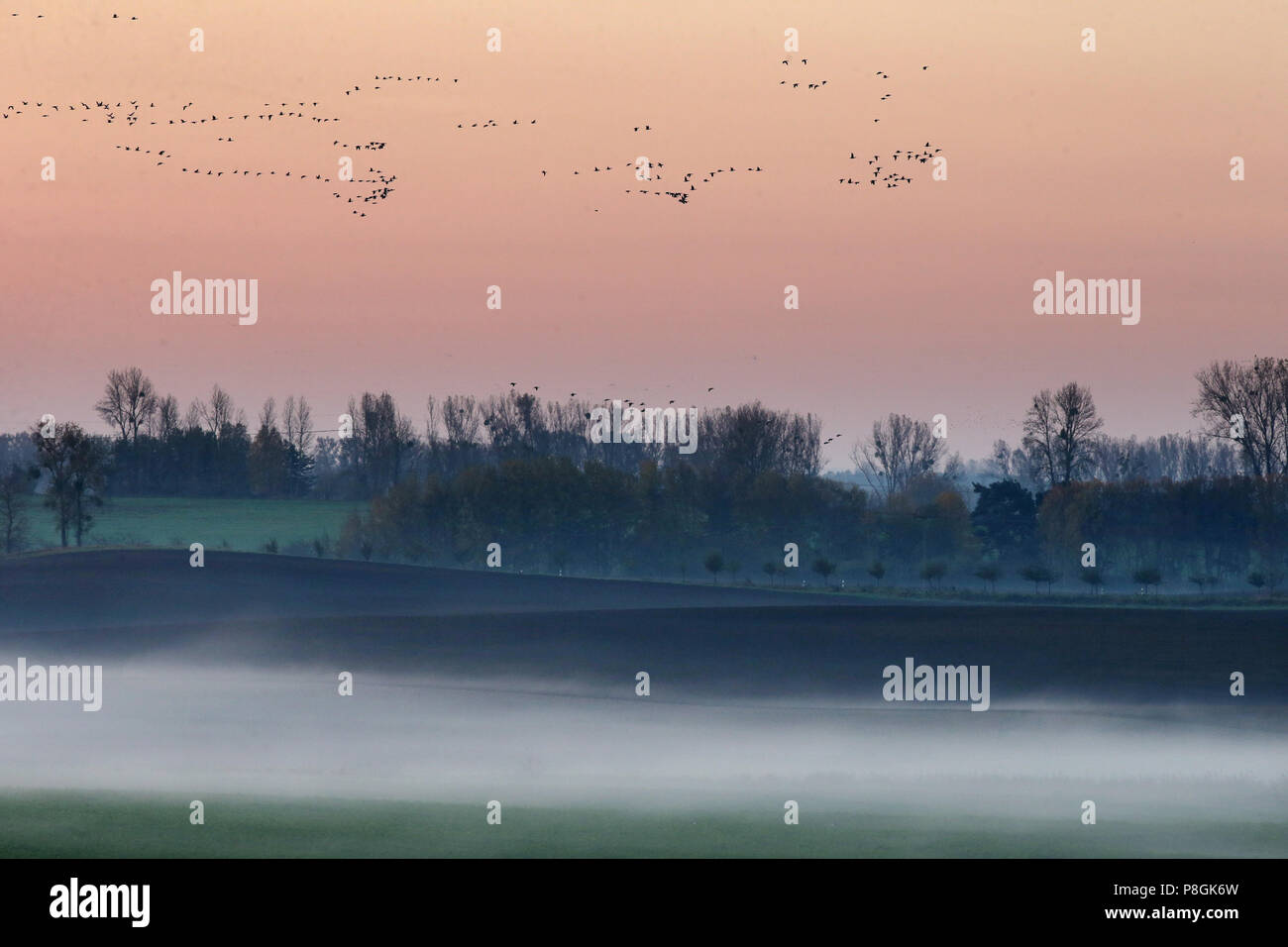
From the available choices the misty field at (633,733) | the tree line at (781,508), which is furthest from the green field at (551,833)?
the tree line at (781,508)

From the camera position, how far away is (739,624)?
159ft

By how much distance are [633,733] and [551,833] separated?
8.97m

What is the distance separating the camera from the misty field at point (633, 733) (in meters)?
21.2

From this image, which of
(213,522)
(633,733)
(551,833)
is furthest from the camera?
(213,522)

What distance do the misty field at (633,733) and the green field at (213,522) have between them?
1626 inches

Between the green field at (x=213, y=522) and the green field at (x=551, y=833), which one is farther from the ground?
the green field at (x=213, y=522)

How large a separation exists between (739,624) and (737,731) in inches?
696

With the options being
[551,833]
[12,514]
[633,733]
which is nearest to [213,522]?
[12,514]

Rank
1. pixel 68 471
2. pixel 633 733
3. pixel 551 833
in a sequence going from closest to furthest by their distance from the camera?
pixel 551 833
pixel 633 733
pixel 68 471

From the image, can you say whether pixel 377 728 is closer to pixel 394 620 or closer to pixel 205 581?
pixel 394 620

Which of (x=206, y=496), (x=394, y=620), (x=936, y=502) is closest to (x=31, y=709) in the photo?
(x=394, y=620)

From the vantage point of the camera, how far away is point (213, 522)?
104562 millimetres

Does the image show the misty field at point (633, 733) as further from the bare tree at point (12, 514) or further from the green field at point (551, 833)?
the bare tree at point (12, 514)

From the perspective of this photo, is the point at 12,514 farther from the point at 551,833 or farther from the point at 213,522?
the point at 551,833
